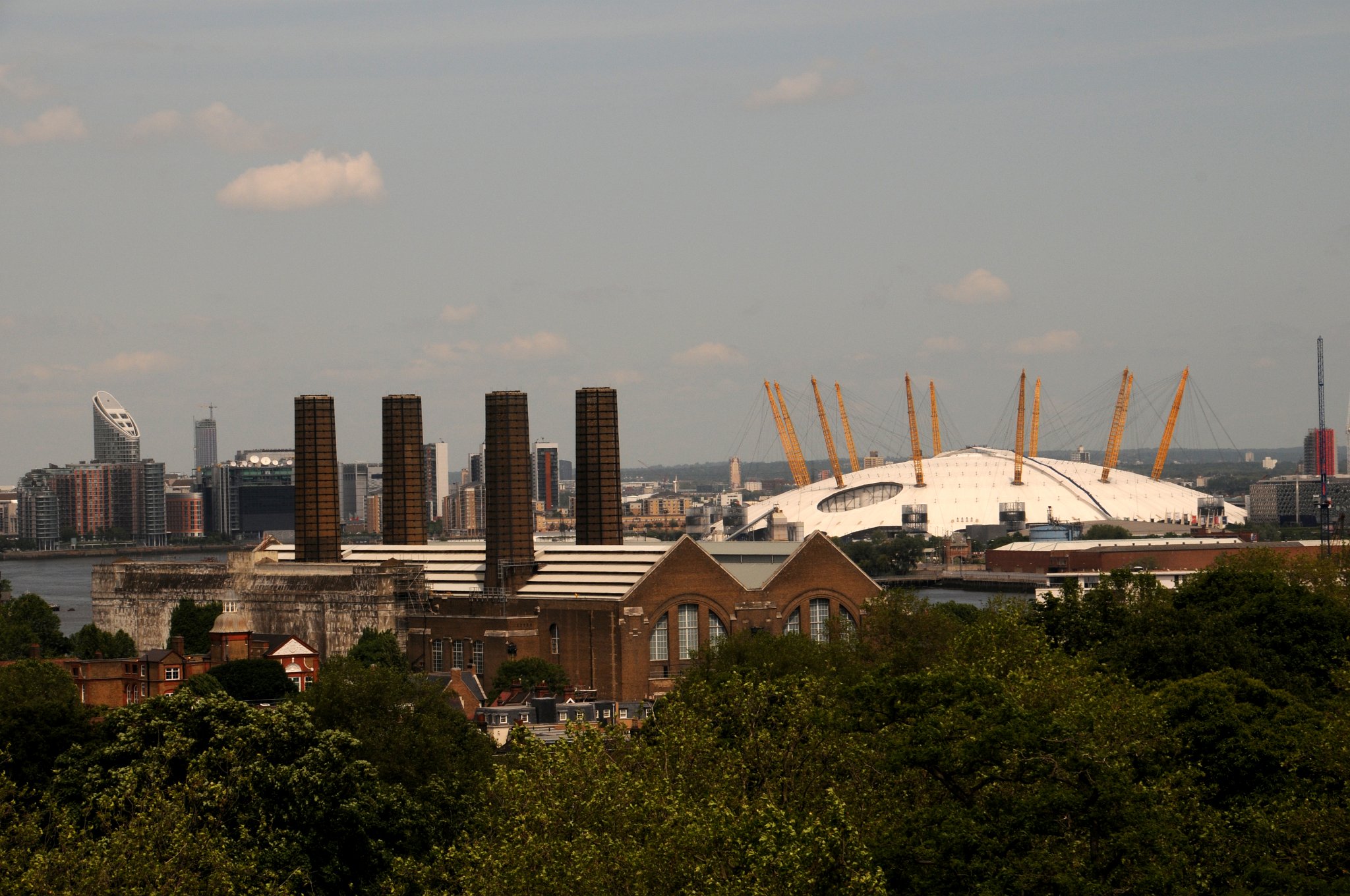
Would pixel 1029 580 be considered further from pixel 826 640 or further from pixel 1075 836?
pixel 1075 836

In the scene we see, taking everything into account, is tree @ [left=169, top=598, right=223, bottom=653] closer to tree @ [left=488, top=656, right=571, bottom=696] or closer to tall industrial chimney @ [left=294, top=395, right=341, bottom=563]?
tall industrial chimney @ [left=294, top=395, right=341, bottom=563]

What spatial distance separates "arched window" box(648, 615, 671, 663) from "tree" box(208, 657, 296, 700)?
15023mm

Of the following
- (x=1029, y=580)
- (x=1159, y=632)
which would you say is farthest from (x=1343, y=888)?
(x=1029, y=580)

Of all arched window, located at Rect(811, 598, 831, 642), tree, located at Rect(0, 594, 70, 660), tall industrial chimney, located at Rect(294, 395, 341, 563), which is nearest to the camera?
arched window, located at Rect(811, 598, 831, 642)

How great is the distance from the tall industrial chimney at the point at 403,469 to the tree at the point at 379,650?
655 inches

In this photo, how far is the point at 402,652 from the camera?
97250mm

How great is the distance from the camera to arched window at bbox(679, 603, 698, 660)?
87.4 meters

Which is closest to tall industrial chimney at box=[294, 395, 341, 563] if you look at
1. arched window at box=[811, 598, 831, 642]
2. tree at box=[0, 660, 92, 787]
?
arched window at box=[811, 598, 831, 642]

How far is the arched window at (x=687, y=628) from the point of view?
287 ft

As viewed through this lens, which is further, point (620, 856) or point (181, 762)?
point (181, 762)

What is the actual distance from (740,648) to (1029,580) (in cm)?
12968

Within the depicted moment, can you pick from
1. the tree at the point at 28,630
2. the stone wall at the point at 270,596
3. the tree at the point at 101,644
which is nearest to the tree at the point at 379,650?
the stone wall at the point at 270,596

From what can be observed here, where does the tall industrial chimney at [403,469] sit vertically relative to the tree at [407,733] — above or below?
above

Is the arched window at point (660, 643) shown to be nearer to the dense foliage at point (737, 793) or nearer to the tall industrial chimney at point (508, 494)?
the tall industrial chimney at point (508, 494)
